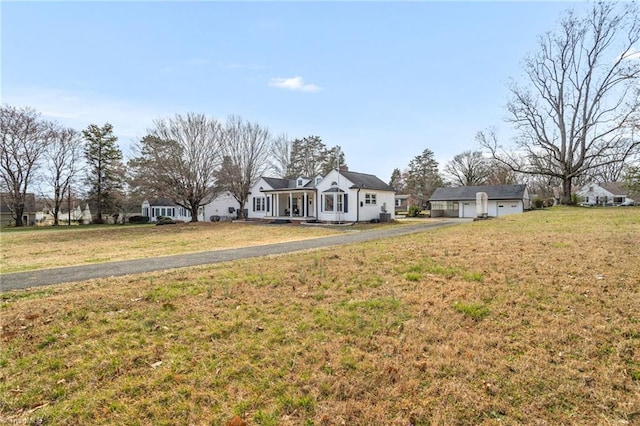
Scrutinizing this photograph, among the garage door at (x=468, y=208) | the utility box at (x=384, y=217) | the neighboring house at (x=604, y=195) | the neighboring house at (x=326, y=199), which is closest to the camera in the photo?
the neighboring house at (x=326, y=199)

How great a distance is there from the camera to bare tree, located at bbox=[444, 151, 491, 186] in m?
55.4

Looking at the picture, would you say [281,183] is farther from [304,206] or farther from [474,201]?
[474,201]

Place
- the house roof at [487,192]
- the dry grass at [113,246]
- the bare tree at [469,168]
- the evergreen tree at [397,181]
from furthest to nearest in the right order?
the evergreen tree at [397,181], the bare tree at [469,168], the house roof at [487,192], the dry grass at [113,246]

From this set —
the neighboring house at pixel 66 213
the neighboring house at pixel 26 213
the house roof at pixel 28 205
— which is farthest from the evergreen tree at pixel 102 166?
the neighboring house at pixel 26 213

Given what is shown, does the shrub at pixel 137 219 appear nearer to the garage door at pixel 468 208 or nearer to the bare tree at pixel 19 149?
the bare tree at pixel 19 149

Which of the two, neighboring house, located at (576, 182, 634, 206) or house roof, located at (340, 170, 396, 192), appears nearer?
house roof, located at (340, 170, 396, 192)

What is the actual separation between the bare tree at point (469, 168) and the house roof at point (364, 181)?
30245 millimetres

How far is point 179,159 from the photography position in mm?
30359

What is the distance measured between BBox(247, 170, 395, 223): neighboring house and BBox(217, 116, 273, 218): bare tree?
166 centimetres

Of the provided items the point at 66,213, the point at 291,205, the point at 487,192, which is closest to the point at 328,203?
the point at 291,205

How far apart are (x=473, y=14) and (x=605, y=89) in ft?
91.7

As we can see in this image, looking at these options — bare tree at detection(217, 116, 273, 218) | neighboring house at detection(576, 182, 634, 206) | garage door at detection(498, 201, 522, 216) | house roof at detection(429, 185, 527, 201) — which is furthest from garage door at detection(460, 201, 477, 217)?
neighboring house at detection(576, 182, 634, 206)

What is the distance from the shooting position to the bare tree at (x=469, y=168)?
55375 millimetres

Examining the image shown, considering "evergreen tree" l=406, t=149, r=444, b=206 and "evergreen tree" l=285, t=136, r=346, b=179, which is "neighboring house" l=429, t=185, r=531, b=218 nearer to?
"evergreen tree" l=406, t=149, r=444, b=206
